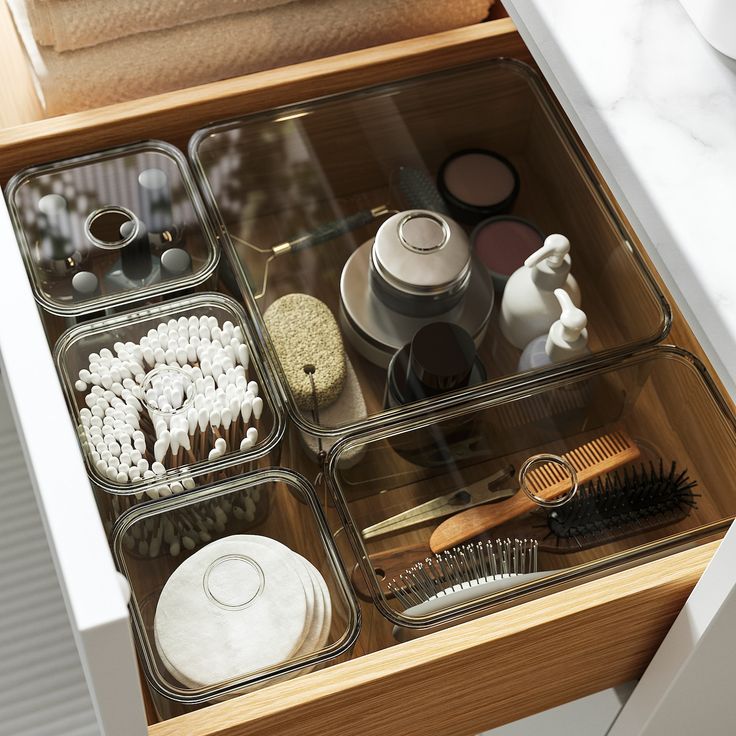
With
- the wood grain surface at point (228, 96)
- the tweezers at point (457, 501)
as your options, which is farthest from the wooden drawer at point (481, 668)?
the tweezers at point (457, 501)

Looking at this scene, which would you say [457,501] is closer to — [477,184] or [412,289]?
[412,289]

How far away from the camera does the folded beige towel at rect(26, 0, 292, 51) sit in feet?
2.48

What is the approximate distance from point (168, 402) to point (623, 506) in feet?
1.10

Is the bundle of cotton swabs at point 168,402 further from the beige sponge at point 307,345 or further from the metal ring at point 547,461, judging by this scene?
the metal ring at point 547,461

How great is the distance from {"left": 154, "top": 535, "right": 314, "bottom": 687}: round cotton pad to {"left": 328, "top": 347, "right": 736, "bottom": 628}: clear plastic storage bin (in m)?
0.05

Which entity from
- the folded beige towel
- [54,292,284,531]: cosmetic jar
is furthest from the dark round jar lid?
the folded beige towel

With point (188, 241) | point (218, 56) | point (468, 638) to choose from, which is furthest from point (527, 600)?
point (218, 56)

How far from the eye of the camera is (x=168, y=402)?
2.21ft

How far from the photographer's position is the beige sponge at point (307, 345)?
2.33 ft

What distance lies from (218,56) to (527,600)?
517 mm

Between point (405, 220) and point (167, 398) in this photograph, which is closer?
point (167, 398)

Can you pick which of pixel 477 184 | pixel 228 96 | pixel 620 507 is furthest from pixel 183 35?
pixel 620 507

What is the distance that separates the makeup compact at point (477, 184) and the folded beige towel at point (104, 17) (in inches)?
9.0

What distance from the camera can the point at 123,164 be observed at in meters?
0.78
